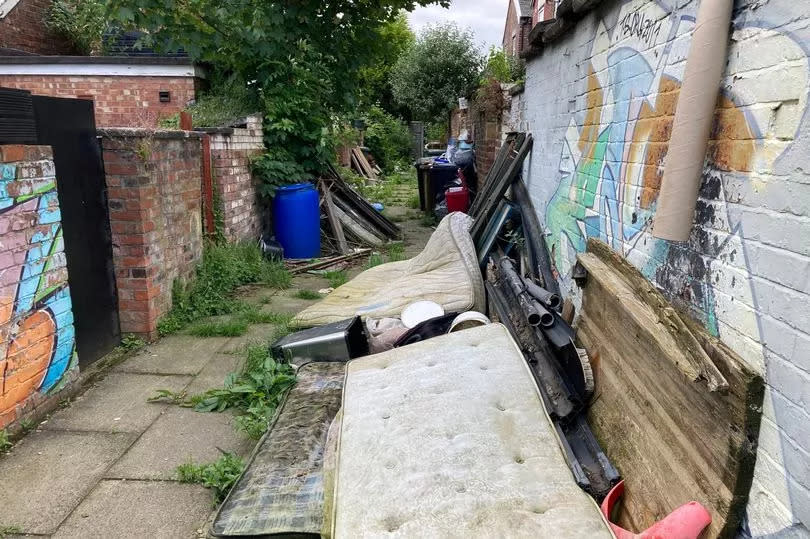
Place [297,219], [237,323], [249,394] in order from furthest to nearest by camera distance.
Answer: [297,219]
[237,323]
[249,394]

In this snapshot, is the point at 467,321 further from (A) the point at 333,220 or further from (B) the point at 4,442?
(A) the point at 333,220

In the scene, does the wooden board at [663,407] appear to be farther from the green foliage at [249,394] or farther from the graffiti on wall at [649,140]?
the green foliage at [249,394]

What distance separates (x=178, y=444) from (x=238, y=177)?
13.3ft

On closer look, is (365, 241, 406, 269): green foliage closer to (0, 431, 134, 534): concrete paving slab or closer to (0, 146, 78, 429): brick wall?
(0, 146, 78, 429): brick wall

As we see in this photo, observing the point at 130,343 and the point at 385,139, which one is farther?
the point at 385,139

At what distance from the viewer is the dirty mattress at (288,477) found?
2182 mm

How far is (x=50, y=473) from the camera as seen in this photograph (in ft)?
9.20

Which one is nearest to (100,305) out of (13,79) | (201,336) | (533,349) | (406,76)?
(201,336)

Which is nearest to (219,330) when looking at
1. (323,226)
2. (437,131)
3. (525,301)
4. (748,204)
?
(525,301)

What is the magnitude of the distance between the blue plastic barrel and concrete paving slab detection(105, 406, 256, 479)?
160 inches

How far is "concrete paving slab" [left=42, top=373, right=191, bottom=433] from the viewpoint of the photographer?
129 inches

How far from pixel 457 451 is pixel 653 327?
2.79 feet

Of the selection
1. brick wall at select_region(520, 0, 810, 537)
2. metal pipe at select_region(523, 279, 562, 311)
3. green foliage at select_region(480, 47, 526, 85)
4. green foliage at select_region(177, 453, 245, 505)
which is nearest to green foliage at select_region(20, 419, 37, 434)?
green foliage at select_region(177, 453, 245, 505)

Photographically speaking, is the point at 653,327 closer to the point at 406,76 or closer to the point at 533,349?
the point at 533,349
